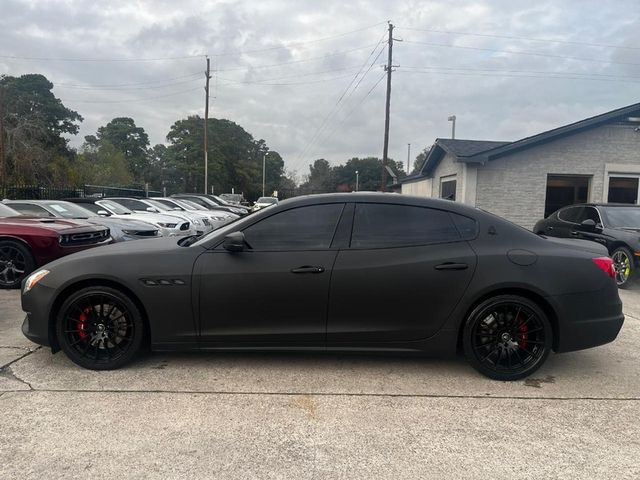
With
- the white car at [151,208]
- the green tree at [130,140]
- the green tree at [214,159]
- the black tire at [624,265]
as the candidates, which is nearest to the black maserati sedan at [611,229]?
the black tire at [624,265]

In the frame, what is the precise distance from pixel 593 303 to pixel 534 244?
0.68 metres

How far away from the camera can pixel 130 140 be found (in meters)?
75.2

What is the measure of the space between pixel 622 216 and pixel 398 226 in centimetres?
713

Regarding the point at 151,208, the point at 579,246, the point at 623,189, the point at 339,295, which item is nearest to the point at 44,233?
the point at 339,295

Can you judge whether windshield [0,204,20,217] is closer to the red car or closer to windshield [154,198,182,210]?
the red car

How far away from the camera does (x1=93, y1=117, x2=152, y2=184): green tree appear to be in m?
73.6

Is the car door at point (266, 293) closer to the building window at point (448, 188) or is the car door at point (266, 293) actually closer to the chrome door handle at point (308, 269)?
the chrome door handle at point (308, 269)

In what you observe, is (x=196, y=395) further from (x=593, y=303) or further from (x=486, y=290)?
(x=593, y=303)

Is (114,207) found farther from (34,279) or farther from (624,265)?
(624,265)

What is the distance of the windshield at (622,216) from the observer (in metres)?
8.64

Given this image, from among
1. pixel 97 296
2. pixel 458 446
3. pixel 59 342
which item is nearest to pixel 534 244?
pixel 458 446

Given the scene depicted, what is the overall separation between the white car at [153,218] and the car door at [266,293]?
724cm

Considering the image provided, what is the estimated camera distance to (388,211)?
3924mm

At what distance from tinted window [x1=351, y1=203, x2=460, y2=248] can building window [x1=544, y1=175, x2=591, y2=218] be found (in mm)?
13255
